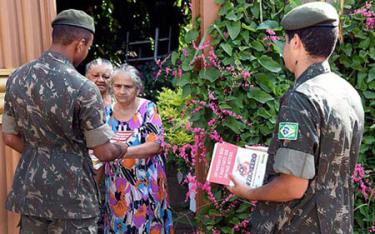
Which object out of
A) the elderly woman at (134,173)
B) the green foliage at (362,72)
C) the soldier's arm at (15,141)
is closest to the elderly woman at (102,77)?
the elderly woman at (134,173)

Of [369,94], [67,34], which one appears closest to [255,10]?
[369,94]

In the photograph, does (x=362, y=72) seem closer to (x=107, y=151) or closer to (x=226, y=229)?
(x=226, y=229)

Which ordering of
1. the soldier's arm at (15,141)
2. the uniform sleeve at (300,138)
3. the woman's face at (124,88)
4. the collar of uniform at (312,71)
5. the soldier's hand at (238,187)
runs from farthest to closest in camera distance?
the woman's face at (124,88)
the soldier's arm at (15,141)
the soldier's hand at (238,187)
the collar of uniform at (312,71)
the uniform sleeve at (300,138)

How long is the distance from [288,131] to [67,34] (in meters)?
1.20

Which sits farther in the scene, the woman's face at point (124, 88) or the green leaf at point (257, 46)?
the woman's face at point (124, 88)

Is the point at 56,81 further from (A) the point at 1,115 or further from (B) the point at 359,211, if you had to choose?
(B) the point at 359,211

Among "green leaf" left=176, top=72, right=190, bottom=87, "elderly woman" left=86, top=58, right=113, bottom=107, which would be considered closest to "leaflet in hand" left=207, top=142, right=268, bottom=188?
"green leaf" left=176, top=72, right=190, bottom=87

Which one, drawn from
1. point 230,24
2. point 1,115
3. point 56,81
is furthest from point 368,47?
point 1,115

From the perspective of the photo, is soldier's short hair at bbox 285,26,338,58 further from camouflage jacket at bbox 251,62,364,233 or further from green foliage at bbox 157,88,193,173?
green foliage at bbox 157,88,193,173

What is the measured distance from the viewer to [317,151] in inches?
73.1

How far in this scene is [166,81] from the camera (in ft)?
23.6

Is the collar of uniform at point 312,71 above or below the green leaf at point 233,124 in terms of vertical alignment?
above

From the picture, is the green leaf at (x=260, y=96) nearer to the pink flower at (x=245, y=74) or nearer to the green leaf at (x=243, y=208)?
the pink flower at (x=245, y=74)

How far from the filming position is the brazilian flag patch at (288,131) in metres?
1.81
